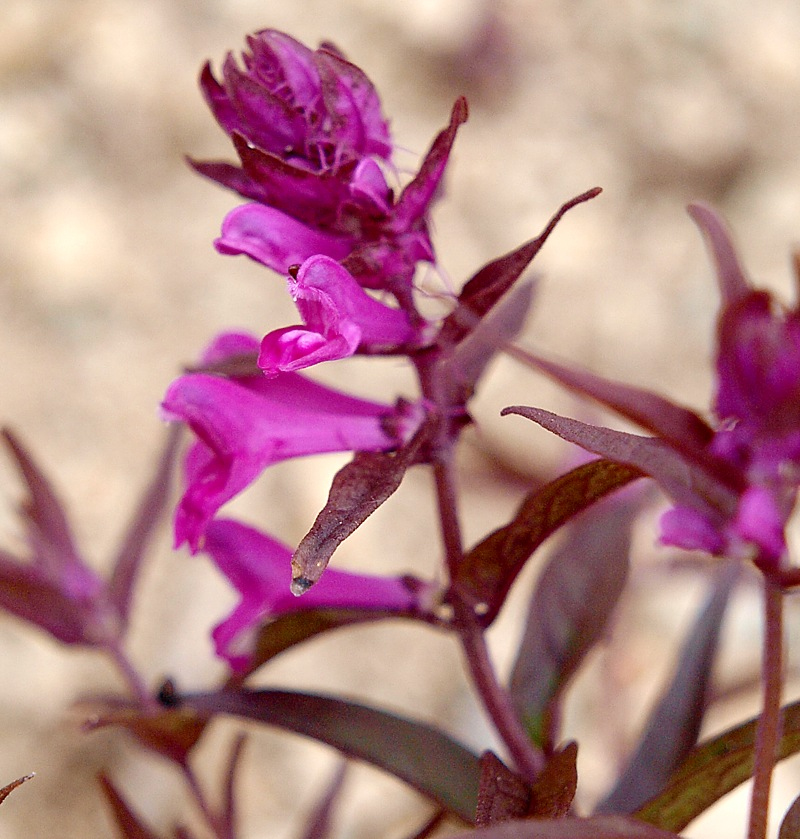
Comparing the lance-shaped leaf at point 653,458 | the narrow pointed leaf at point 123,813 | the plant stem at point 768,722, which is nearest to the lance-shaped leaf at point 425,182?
the lance-shaped leaf at point 653,458

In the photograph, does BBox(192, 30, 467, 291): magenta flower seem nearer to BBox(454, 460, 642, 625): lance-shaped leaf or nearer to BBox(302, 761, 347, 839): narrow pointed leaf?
BBox(454, 460, 642, 625): lance-shaped leaf

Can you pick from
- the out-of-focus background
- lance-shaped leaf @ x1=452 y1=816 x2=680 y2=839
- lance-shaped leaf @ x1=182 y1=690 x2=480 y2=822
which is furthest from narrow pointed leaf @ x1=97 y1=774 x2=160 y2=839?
the out-of-focus background

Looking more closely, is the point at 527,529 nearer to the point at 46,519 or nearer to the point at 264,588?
the point at 264,588

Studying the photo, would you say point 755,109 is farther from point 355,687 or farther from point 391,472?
point 391,472

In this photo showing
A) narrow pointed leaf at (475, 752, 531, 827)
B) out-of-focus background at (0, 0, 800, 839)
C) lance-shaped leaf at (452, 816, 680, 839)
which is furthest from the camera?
out-of-focus background at (0, 0, 800, 839)

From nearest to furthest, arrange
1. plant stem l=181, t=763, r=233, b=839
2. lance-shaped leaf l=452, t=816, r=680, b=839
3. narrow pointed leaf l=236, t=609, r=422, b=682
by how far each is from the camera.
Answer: lance-shaped leaf l=452, t=816, r=680, b=839, narrow pointed leaf l=236, t=609, r=422, b=682, plant stem l=181, t=763, r=233, b=839

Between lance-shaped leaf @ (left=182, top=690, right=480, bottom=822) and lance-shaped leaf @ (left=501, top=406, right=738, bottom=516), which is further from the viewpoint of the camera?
lance-shaped leaf @ (left=182, top=690, right=480, bottom=822)

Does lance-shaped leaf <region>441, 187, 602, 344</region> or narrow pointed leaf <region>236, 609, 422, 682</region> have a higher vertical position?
lance-shaped leaf <region>441, 187, 602, 344</region>

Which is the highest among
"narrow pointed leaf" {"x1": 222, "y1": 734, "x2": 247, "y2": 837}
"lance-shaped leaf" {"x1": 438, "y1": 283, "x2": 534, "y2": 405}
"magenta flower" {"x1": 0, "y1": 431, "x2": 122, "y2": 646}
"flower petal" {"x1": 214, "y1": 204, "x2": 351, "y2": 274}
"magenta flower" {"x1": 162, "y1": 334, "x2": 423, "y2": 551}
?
"flower petal" {"x1": 214, "y1": 204, "x2": 351, "y2": 274}
